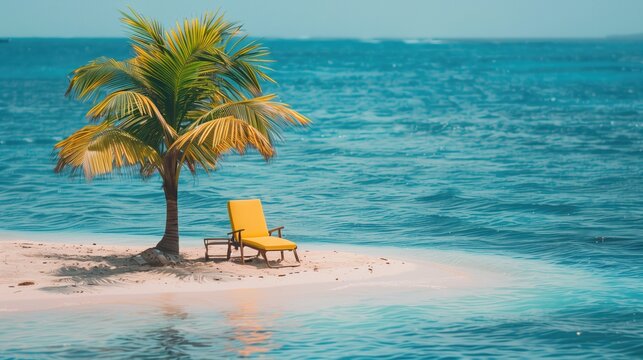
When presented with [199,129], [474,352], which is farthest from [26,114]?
[474,352]

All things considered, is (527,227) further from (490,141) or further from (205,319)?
(490,141)

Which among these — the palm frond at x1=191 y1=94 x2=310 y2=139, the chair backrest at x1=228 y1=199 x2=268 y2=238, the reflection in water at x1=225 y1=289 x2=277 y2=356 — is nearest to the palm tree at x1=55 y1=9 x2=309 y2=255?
the palm frond at x1=191 y1=94 x2=310 y2=139

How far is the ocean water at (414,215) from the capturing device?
12.7 metres

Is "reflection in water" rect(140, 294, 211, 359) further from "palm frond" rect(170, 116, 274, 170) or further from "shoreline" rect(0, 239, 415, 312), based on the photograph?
"palm frond" rect(170, 116, 274, 170)

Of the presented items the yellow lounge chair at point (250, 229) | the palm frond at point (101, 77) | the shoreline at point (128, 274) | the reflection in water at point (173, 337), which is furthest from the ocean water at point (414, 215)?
the palm frond at point (101, 77)

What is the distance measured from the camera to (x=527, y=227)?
73.5ft

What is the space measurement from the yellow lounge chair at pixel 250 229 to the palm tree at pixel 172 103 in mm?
881

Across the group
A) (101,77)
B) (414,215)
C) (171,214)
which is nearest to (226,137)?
(171,214)

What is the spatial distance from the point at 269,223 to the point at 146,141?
7.90 m

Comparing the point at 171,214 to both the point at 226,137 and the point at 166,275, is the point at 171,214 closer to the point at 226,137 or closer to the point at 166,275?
the point at 166,275

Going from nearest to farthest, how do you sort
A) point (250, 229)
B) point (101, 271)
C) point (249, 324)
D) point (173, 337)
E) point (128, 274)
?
point (173, 337), point (249, 324), point (128, 274), point (101, 271), point (250, 229)

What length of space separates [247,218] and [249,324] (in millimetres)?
3581

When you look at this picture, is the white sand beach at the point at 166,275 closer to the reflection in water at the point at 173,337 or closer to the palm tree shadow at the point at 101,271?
the palm tree shadow at the point at 101,271

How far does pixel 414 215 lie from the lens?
Answer: 958 inches
